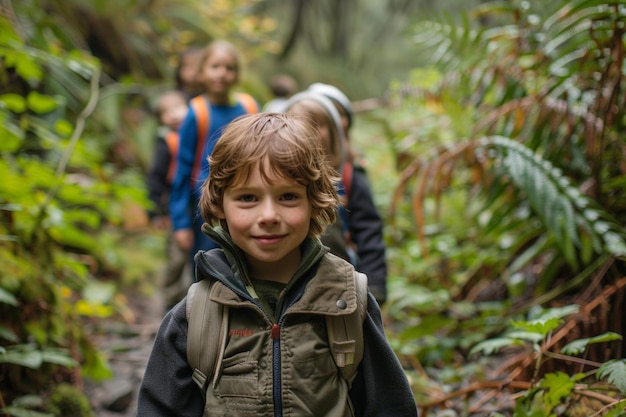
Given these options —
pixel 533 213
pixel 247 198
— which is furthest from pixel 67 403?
pixel 533 213

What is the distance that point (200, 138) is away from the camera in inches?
150

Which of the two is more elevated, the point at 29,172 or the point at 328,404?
the point at 29,172

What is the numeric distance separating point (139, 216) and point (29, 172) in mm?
4226

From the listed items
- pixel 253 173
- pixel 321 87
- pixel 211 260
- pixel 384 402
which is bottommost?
pixel 384 402

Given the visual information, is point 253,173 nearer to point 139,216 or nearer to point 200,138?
point 200,138

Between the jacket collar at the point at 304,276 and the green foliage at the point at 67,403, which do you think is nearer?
the jacket collar at the point at 304,276

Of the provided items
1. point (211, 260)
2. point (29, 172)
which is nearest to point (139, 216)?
point (29, 172)

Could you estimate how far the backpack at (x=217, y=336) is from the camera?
5.27 feet

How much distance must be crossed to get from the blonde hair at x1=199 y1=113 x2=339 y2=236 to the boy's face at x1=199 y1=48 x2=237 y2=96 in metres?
2.25

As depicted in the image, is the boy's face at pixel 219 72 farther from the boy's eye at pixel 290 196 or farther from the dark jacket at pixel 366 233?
the boy's eye at pixel 290 196

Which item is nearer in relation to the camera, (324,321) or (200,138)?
(324,321)

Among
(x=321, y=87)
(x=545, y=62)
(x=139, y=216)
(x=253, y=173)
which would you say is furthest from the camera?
(x=139, y=216)

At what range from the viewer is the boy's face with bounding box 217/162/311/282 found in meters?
1.59

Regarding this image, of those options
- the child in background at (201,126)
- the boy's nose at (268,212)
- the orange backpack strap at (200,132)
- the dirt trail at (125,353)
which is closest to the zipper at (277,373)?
the boy's nose at (268,212)
